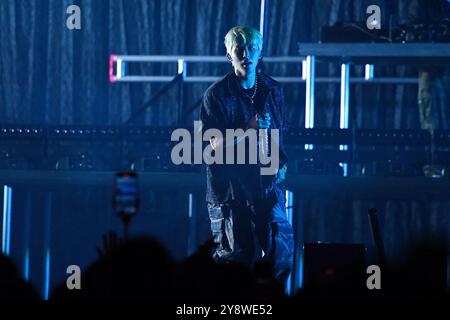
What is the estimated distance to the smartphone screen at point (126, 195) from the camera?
3031 mm

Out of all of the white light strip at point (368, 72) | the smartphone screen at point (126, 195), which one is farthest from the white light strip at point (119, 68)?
the smartphone screen at point (126, 195)

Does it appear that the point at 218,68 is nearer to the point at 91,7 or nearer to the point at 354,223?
the point at 91,7

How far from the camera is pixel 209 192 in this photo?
5.66m

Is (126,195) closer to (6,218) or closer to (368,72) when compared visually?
(6,218)

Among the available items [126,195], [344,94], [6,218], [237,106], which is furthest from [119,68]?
[126,195]

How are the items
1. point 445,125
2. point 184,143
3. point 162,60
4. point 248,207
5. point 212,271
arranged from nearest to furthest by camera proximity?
1. point 212,271
2. point 248,207
3. point 184,143
4. point 445,125
5. point 162,60

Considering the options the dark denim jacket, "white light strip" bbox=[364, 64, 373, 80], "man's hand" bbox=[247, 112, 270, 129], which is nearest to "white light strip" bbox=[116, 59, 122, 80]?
"white light strip" bbox=[364, 64, 373, 80]

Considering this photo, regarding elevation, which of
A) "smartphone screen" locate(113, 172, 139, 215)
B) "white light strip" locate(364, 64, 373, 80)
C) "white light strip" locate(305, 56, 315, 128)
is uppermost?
"white light strip" locate(364, 64, 373, 80)

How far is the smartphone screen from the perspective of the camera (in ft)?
9.95

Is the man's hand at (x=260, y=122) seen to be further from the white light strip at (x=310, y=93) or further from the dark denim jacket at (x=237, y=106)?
the white light strip at (x=310, y=93)

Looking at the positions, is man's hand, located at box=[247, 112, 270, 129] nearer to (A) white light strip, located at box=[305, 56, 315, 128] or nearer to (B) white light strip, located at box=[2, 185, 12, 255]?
(A) white light strip, located at box=[305, 56, 315, 128]

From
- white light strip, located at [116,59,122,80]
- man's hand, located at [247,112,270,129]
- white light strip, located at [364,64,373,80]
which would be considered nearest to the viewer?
man's hand, located at [247,112,270,129]
